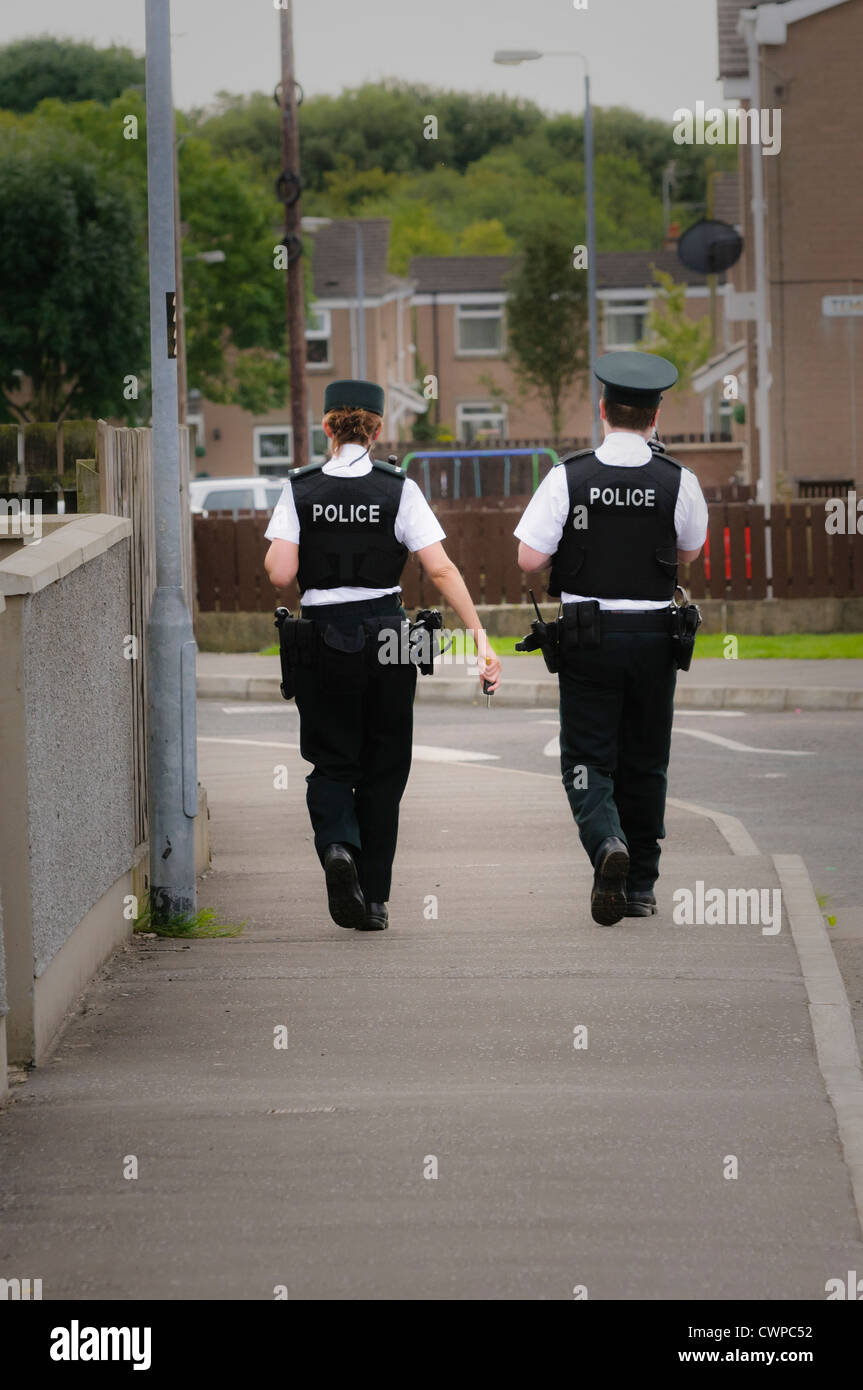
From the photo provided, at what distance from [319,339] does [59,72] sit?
1663 inches

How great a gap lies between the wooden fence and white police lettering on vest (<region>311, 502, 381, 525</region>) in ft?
54.1

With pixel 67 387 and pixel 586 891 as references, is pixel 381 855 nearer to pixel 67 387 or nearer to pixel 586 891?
pixel 586 891

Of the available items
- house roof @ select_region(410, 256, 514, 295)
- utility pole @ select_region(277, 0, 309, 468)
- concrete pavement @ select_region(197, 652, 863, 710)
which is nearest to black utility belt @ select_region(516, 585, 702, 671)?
concrete pavement @ select_region(197, 652, 863, 710)

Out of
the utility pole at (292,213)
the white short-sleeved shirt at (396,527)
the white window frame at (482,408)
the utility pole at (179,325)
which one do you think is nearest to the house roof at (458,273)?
the white window frame at (482,408)

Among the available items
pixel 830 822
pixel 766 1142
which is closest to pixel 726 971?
pixel 766 1142

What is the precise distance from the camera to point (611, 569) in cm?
688

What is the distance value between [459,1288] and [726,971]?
2760mm

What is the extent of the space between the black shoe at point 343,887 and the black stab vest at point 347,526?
2.93 ft

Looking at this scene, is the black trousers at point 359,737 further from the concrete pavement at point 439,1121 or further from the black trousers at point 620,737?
the black trousers at point 620,737

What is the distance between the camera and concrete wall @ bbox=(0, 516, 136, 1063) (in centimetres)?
511

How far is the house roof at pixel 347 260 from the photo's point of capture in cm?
6844

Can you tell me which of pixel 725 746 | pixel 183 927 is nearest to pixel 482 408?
pixel 725 746

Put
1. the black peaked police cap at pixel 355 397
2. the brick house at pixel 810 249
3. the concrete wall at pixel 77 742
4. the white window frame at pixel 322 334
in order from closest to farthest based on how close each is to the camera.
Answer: the concrete wall at pixel 77 742 < the black peaked police cap at pixel 355 397 < the brick house at pixel 810 249 < the white window frame at pixel 322 334

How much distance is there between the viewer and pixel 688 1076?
506 centimetres
